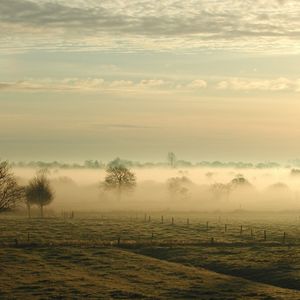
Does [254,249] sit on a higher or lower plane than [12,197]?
lower

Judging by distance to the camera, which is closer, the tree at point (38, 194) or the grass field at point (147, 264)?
the grass field at point (147, 264)

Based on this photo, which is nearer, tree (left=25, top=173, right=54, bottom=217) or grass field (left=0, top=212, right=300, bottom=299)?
grass field (left=0, top=212, right=300, bottom=299)

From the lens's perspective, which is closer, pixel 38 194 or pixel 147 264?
pixel 147 264

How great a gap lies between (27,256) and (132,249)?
48.8ft

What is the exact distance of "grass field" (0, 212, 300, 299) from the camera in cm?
5134

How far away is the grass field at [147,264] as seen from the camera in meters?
51.3

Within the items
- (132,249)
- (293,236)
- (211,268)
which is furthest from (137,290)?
(293,236)

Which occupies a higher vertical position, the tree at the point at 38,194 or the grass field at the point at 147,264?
the tree at the point at 38,194

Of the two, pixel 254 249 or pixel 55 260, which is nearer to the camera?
pixel 55 260

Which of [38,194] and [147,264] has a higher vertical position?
[38,194]

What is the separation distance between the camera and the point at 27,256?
69.6m

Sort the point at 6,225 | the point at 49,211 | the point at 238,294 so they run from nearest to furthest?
1. the point at 238,294
2. the point at 6,225
3. the point at 49,211

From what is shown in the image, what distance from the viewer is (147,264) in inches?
2581

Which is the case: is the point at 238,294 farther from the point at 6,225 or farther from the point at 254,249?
the point at 6,225
